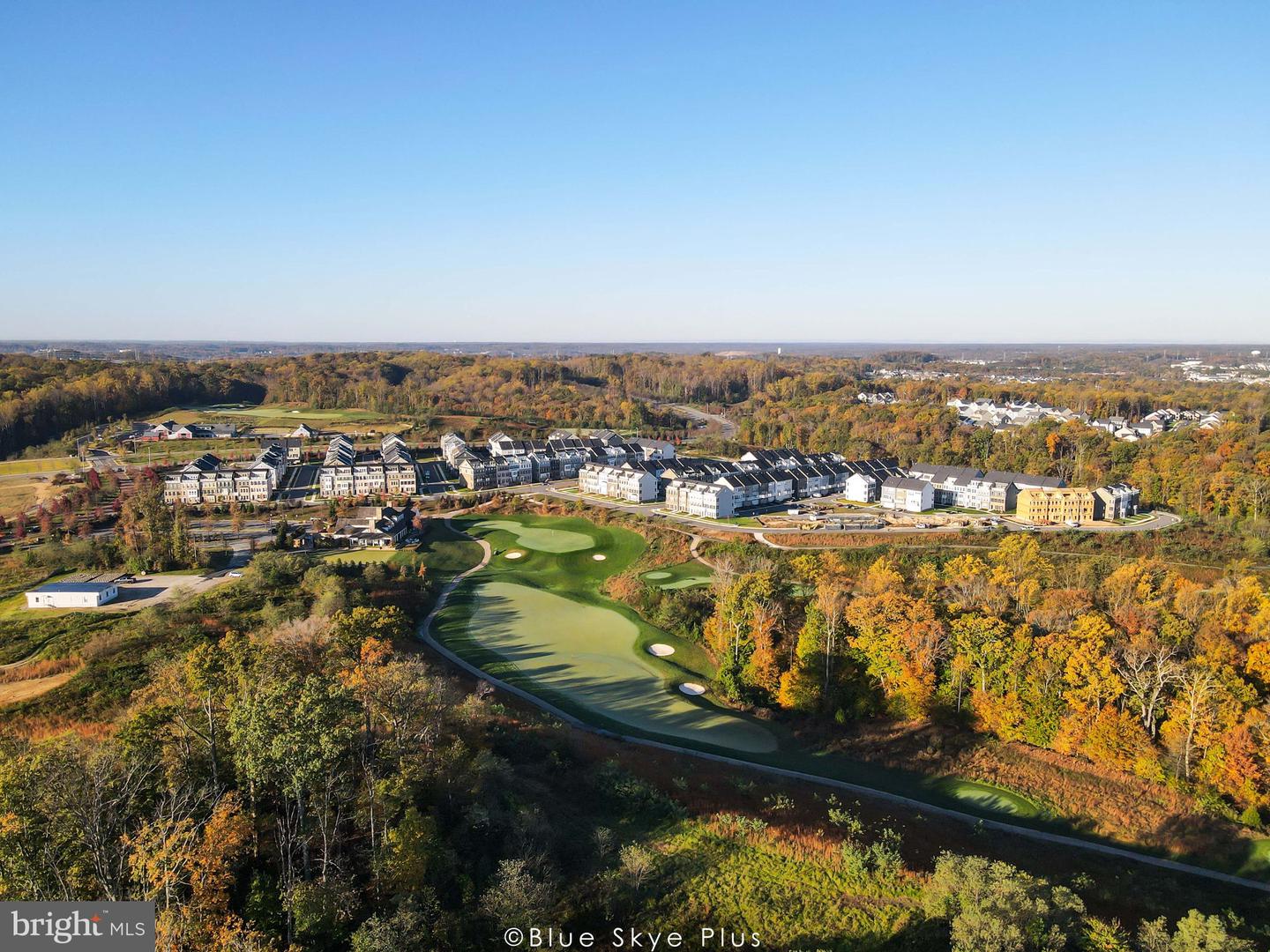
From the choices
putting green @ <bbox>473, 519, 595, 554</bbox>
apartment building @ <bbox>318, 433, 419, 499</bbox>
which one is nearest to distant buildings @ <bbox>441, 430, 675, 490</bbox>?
apartment building @ <bbox>318, 433, 419, 499</bbox>

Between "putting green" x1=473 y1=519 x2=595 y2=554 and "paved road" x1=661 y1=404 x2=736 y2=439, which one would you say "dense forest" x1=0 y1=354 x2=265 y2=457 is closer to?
"putting green" x1=473 y1=519 x2=595 y2=554

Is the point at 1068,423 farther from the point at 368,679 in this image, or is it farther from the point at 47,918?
the point at 47,918

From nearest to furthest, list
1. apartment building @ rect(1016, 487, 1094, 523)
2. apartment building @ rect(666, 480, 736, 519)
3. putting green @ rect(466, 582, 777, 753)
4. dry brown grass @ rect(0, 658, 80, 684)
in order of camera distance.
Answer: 1. dry brown grass @ rect(0, 658, 80, 684)
2. putting green @ rect(466, 582, 777, 753)
3. apartment building @ rect(666, 480, 736, 519)
4. apartment building @ rect(1016, 487, 1094, 523)

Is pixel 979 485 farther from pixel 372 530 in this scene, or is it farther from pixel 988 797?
pixel 372 530

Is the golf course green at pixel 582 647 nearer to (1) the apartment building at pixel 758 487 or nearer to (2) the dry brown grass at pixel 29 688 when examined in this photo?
(1) the apartment building at pixel 758 487

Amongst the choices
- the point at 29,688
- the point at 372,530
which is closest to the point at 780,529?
the point at 372,530

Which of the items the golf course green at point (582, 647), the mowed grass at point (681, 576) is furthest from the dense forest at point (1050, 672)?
the mowed grass at point (681, 576)
